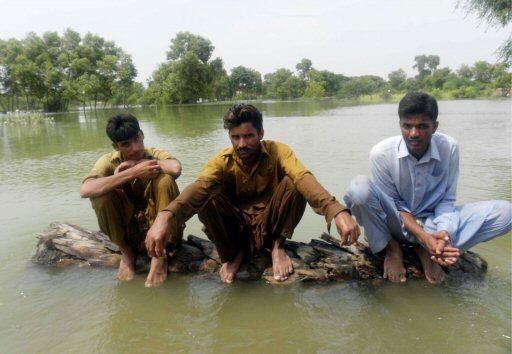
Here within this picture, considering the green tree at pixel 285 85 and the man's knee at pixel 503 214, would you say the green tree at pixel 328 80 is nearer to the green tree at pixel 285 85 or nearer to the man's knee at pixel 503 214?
the green tree at pixel 285 85

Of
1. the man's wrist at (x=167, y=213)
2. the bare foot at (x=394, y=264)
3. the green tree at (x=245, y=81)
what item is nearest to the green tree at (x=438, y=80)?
the green tree at (x=245, y=81)

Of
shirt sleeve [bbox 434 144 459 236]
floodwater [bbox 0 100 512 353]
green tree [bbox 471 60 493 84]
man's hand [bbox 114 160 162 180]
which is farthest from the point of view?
green tree [bbox 471 60 493 84]

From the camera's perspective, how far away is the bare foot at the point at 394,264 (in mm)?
2633

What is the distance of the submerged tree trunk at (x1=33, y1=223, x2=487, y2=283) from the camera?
8.93ft

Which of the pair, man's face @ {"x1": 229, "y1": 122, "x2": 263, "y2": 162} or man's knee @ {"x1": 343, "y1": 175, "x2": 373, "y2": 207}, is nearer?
man's knee @ {"x1": 343, "y1": 175, "x2": 373, "y2": 207}

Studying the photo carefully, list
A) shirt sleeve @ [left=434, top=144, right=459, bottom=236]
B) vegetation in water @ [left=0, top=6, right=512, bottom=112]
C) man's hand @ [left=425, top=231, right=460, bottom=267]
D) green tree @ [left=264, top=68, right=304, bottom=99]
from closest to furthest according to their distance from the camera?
man's hand @ [left=425, top=231, right=460, bottom=267], shirt sleeve @ [left=434, top=144, right=459, bottom=236], vegetation in water @ [left=0, top=6, right=512, bottom=112], green tree @ [left=264, top=68, right=304, bottom=99]

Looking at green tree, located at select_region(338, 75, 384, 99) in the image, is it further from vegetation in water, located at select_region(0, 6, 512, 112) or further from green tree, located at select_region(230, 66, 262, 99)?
green tree, located at select_region(230, 66, 262, 99)

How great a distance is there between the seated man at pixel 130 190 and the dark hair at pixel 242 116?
0.57m

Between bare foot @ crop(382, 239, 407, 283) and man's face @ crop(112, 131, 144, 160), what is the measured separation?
6.70ft

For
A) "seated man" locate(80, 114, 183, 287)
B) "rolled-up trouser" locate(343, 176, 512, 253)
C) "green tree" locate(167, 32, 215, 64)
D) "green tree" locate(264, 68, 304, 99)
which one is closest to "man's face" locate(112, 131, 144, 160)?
"seated man" locate(80, 114, 183, 287)

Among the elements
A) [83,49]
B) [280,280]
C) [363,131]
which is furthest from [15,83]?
[280,280]

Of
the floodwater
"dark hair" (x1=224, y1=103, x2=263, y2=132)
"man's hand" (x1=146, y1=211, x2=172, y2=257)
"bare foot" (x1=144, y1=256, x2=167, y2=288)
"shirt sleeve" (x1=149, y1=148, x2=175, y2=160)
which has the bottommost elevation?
the floodwater

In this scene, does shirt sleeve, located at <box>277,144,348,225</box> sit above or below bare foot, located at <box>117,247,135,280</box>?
above

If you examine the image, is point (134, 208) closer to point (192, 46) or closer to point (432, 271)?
point (432, 271)
